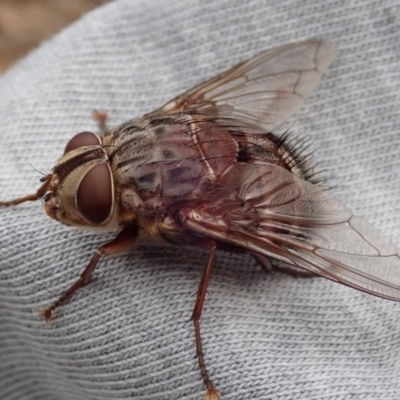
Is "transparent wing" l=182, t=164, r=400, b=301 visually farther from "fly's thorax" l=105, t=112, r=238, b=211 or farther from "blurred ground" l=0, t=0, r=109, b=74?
"blurred ground" l=0, t=0, r=109, b=74

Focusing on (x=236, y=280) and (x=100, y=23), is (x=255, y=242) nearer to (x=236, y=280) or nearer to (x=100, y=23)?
(x=236, y=280)

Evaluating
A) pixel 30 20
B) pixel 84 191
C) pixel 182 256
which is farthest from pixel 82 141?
pixel 30 20

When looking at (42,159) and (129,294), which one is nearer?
(129,294)

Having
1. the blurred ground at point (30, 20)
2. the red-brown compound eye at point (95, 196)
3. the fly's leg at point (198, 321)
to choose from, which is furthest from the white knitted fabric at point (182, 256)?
the blurred ground at point (30, 20)

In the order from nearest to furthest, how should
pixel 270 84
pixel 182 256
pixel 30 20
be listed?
pixel 182 256 → pixel 270 84 → pixel 30 20

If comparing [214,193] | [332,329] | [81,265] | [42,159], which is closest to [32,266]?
[81,265]

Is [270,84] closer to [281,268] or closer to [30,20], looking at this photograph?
[281,268]

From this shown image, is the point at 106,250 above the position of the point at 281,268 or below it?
above
